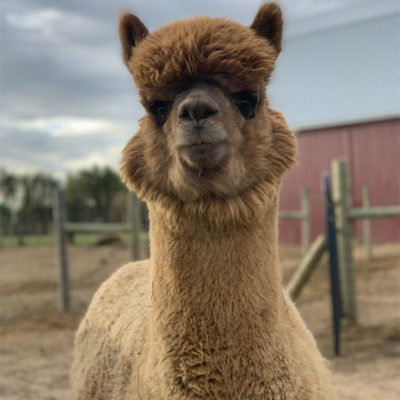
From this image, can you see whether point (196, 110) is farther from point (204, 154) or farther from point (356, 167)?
point (356, 167)

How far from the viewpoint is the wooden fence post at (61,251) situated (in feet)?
30.8

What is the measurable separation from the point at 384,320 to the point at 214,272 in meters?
6.11

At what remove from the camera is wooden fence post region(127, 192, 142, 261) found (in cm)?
823

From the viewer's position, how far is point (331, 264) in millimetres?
6168

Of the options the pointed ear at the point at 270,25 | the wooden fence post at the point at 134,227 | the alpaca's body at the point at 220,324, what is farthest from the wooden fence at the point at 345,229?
the pointed ear at the point at 270,25

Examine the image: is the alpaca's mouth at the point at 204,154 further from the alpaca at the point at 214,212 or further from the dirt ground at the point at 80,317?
the dirt ground at the point at 80,317

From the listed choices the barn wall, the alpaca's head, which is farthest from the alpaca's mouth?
the barn wall

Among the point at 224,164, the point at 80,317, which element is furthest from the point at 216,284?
the point at 80,317

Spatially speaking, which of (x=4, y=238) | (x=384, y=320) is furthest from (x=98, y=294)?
(x=4, y=238)

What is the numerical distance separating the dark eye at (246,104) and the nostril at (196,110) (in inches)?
8.8

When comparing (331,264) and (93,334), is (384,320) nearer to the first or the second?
(331,264)


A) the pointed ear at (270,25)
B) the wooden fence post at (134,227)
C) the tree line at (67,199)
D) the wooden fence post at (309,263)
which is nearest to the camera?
the pointed ear at (270,25)

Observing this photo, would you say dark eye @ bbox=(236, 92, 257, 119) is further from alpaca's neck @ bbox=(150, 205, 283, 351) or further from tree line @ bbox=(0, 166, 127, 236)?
tree line @ bbox=(0, 166, 127, 236)

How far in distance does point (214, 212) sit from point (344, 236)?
4999mm
